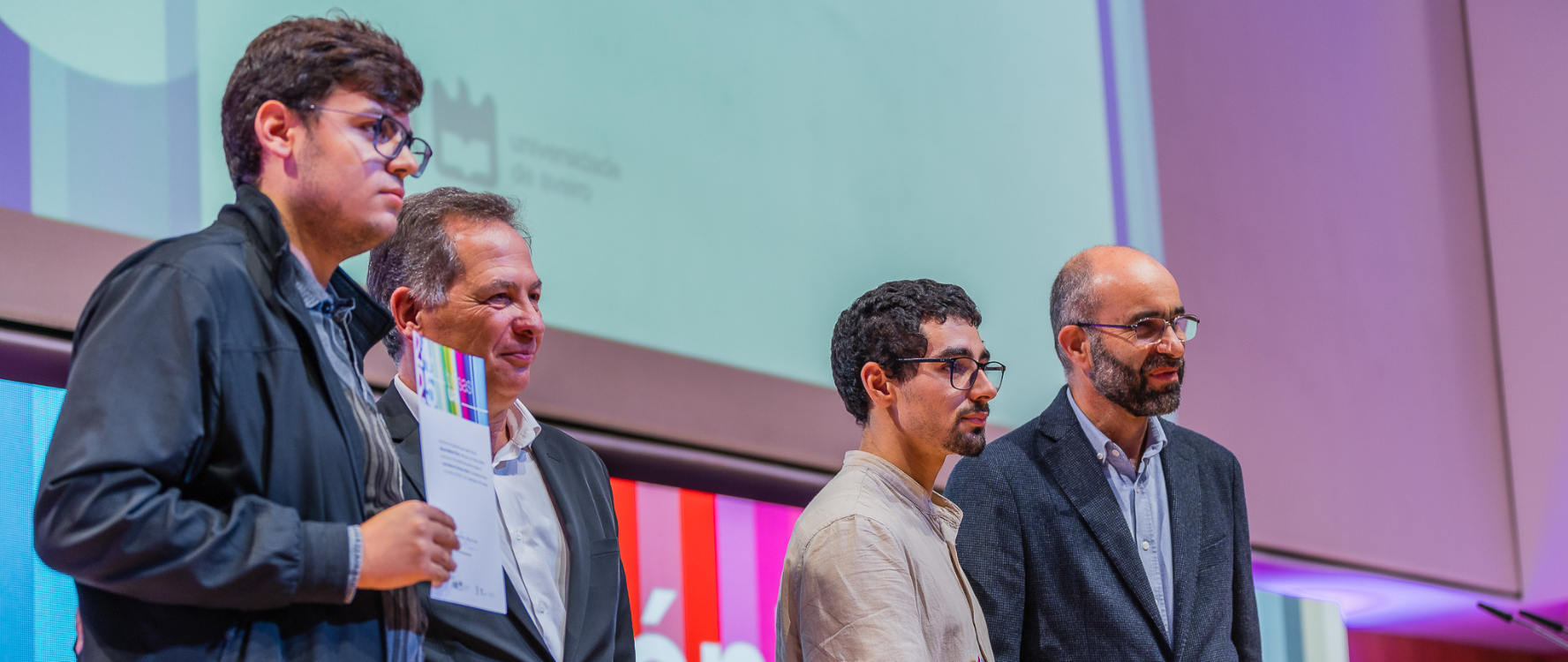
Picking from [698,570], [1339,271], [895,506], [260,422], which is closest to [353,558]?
[260,422]

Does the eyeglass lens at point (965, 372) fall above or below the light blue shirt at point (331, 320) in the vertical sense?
below

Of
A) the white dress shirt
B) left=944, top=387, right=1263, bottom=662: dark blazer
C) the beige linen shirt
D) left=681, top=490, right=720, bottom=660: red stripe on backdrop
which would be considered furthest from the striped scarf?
left=681, top=490, right=720, bottom=660: red stripe on backdrop

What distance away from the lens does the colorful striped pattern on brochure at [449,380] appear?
4.80ft

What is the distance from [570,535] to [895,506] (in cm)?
54

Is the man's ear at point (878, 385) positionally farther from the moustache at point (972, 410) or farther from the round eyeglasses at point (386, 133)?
the round eyeglasses at point (386, 133)

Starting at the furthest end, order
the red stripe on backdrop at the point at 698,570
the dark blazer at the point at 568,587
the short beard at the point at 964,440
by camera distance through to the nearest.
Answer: the red stripe on backdrop at the point at 698,570, the short beard at the point at 964,440, the dark blazer at the point at 568,587

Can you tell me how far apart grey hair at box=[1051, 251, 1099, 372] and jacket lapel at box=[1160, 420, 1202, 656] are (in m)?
0.27

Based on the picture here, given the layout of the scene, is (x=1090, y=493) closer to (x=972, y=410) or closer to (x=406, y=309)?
(x=972, y=410)

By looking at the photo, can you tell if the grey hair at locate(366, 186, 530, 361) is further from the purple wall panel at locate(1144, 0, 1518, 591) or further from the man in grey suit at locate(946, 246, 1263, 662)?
the purple wall panel at locate(1144, 0, 1518, 591)

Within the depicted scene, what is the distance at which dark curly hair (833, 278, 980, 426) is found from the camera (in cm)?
241

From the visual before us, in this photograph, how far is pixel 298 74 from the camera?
148 cm

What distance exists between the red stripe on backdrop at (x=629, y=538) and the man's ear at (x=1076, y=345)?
3.24ft

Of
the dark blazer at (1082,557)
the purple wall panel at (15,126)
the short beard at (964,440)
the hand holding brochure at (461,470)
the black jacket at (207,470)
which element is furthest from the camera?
the dark blazer at (1082,557)

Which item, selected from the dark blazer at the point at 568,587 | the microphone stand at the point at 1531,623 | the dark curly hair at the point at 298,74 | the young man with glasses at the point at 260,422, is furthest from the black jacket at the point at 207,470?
the microphone stand at the point at 1531,623
